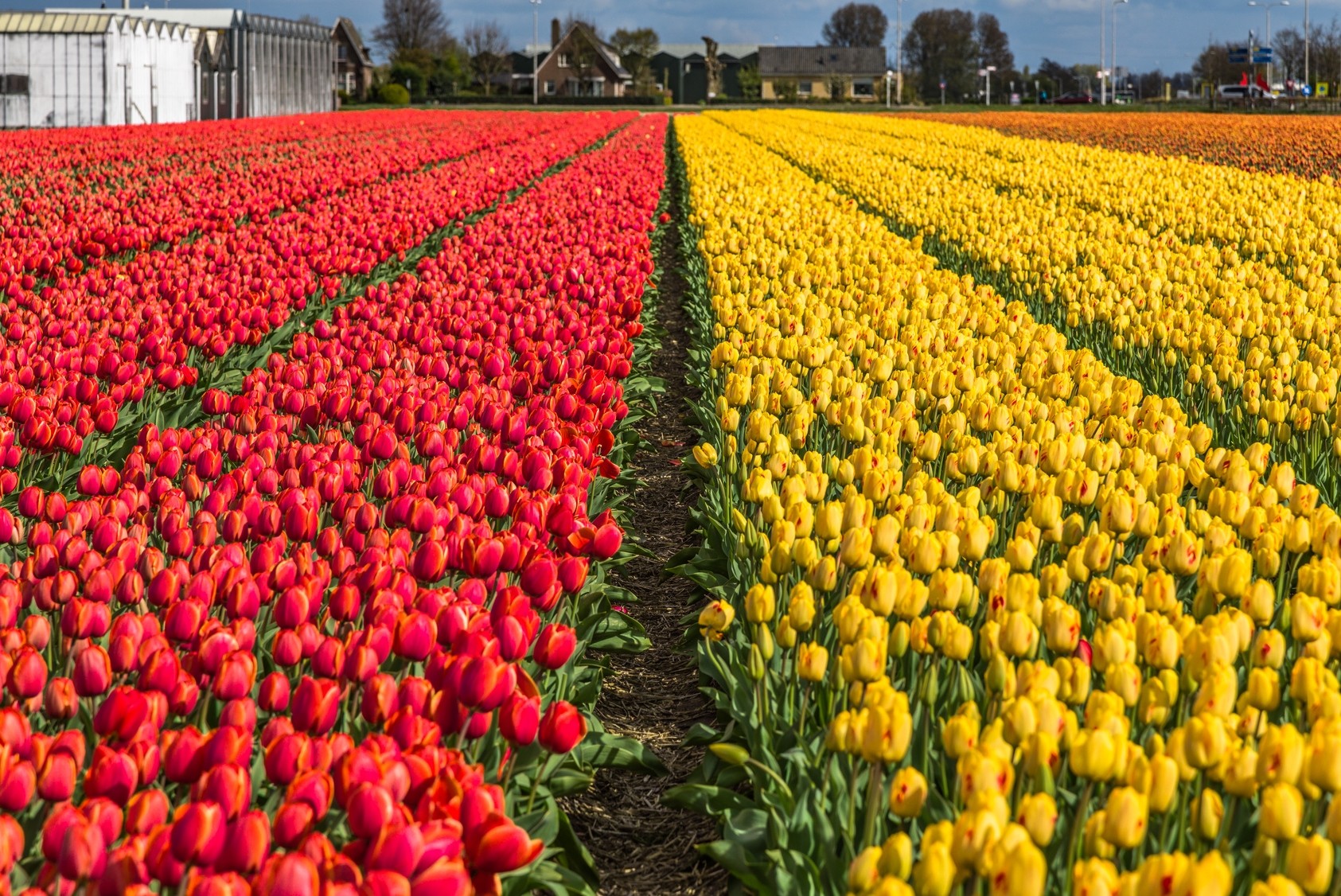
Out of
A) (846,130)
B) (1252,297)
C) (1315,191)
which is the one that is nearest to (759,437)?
(1252,297)

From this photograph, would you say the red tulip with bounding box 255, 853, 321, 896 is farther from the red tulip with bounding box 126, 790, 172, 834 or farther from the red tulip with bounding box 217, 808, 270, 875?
the red tulip with bounding box 126, 790, 172, 834

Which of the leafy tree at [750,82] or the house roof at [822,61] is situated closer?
the leafy tree at [750,82]

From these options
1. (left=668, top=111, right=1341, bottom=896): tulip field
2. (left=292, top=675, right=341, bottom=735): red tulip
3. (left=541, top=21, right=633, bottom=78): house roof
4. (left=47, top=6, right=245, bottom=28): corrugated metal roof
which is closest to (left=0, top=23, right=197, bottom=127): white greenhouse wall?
(left=47, top=6, right=245, bottom=28): corrugated metal roof

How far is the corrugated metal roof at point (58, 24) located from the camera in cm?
3634

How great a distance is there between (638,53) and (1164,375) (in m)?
103

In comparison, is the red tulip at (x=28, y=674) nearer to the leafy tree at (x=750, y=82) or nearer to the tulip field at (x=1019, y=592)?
the tulip field at (x=1019, y=592)

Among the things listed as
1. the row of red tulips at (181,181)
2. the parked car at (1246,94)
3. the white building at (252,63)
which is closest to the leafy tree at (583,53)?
the parked car at (1246,94)

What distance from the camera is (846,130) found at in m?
34.8

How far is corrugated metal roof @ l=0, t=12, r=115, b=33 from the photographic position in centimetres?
3634

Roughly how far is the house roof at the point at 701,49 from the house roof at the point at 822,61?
22.8ft

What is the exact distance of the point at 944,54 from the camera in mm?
134250

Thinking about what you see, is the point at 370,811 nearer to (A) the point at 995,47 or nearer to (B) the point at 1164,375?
(B) the point at 1164,375

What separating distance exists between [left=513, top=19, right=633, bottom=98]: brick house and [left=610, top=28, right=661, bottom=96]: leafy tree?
60.3 inches

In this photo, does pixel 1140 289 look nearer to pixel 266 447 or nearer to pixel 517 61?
pixel 266 447
